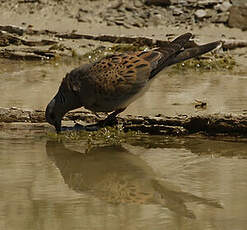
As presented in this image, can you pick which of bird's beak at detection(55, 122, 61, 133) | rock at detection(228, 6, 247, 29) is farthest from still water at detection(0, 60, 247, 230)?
rock at detection(228, 6, 247, 29)

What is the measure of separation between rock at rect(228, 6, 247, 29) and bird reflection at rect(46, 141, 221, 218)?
6147 millimetres

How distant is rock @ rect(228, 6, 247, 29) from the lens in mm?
12118

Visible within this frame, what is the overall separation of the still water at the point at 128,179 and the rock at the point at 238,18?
408 centimetres

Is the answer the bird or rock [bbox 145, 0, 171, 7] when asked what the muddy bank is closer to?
Result: rock [bbox 145, 0, 171, 7]

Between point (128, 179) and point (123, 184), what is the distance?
0.17 meters

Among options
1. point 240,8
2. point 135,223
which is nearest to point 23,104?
point 135,223

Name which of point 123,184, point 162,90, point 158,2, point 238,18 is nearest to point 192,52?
point 162,90

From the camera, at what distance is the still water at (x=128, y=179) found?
4480 mm

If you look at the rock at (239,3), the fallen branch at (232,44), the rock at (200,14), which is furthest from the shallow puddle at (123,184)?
the rock at (200,14)

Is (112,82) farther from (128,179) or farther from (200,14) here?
(200,14)

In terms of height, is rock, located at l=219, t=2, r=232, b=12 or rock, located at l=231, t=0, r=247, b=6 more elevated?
rock, located at l=231, t=0, r=247, b=6

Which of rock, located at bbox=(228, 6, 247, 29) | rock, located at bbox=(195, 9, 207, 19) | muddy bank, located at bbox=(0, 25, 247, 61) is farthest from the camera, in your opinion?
rock, located at bbox=(195, 9, 207, 19)

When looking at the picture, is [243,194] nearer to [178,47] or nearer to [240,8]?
[178,47]

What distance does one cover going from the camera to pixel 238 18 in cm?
1217
